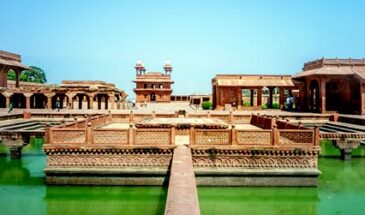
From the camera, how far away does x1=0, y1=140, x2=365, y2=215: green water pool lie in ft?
30.4

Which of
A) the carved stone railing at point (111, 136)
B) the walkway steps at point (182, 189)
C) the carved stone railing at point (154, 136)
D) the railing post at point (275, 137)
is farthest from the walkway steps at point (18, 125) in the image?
the railing post at point (275, 137)

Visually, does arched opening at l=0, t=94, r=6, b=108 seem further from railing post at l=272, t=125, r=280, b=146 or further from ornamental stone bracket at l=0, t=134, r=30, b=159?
railing post at l=272, t=125, r=280, b=146

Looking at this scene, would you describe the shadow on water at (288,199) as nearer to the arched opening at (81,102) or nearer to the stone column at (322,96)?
the stone column at (322,96)

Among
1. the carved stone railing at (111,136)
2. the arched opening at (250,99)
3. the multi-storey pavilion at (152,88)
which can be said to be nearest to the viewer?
the carved stone railing at (111,136)

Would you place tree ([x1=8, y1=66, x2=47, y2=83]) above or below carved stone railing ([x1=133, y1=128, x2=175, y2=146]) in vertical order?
above

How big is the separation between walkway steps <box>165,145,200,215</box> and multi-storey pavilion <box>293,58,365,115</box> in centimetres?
2429

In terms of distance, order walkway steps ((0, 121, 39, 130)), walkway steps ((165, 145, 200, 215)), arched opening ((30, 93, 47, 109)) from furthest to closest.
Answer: arched opening ((30, 93, 47, 109)) → walkway steps ((0, 121, 39, 130)) → walkway steps ((165, 145, 200, 215))

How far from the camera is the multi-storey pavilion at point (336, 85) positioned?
3012 cm

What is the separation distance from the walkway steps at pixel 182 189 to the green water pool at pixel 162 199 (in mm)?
1344

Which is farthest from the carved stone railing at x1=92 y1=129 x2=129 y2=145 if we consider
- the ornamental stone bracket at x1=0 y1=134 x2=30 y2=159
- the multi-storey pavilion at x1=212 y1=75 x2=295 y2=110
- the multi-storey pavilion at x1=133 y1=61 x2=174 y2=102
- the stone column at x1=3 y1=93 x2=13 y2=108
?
the multi-storey pavilion at x1=133 y1=61 x2=174 y2=102

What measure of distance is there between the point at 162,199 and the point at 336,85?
28683 mm

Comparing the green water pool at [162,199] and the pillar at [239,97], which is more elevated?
the pillar at [239,97]

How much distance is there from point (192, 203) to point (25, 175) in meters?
9.41

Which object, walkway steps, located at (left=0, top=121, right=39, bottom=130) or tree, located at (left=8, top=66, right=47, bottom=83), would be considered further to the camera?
tree, located at (left=8, top=66, right=47, bottom=83)
